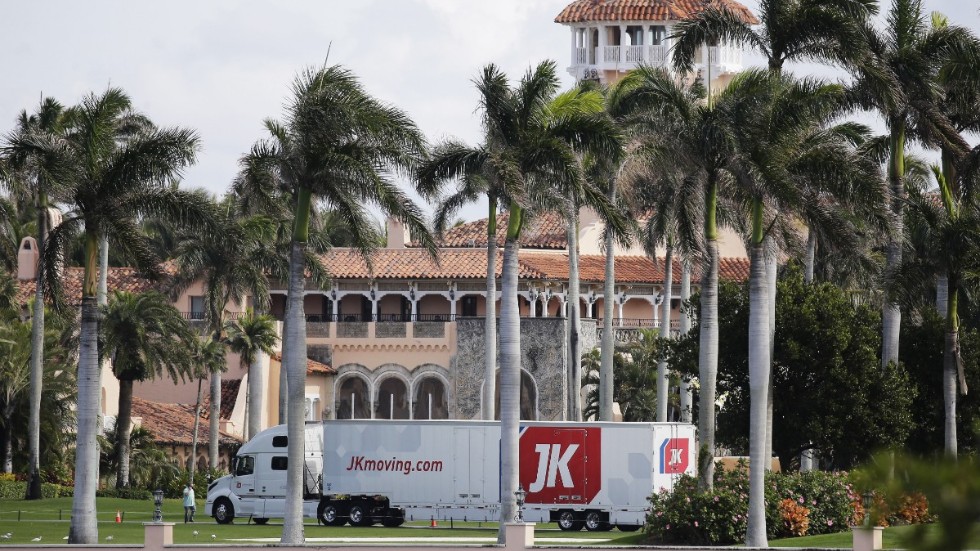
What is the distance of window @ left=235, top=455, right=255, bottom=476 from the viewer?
140ft

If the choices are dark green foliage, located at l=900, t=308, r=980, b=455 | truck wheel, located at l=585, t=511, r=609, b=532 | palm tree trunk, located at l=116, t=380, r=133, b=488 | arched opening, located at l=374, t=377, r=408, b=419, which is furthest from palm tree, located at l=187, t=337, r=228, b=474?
dark green foliage, located at l=900, t=308, r=980, b=455

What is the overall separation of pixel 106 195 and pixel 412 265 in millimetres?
42371

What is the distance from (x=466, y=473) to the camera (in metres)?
40.2

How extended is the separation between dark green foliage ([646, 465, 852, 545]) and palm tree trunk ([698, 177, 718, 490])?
78cm

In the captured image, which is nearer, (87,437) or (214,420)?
(87,437)

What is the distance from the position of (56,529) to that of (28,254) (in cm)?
3745

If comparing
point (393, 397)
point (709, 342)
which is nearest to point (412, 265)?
point (393, 397)

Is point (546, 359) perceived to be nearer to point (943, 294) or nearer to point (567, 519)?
point (567, 519)

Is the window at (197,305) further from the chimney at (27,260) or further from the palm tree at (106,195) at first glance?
the palm tree at (106,195)

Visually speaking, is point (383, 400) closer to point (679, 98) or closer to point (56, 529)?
point (56, 529)

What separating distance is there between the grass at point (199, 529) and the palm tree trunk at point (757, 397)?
13.6 feet

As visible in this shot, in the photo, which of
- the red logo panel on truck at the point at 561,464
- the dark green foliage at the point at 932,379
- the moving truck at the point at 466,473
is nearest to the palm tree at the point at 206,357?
the moving truck at the point at 466,473

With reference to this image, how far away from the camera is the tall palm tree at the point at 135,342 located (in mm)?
55562

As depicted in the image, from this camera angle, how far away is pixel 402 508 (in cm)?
4103
